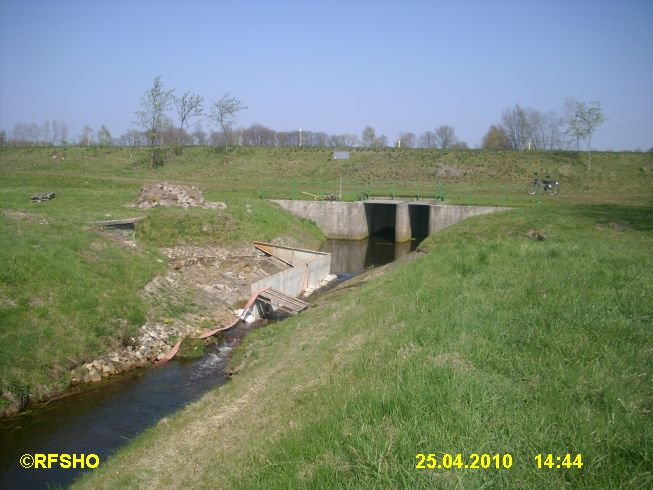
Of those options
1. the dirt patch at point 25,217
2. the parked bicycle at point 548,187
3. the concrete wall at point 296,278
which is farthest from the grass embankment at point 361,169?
the dirt patch at point 25,217

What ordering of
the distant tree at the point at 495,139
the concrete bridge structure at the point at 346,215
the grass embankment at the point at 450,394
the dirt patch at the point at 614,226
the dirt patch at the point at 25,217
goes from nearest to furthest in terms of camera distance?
1. the grass embankment at the point at 450,394
2. the dirt patch at the point at 25,217
3. the dirt patch at the point at 614,226
4. the concrete bridge structure at the point at 346,215
5. the distant tree at the point at 495,139

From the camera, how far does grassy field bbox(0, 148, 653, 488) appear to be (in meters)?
4.55

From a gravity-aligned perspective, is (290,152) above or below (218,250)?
above

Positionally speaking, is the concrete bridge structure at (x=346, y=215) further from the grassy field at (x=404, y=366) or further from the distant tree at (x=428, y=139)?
the distant tree at (x=428, y=139)

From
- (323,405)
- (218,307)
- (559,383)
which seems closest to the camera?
(559,383)

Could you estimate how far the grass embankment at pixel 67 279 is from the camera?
40.6 feet

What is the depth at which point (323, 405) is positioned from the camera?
6.32m

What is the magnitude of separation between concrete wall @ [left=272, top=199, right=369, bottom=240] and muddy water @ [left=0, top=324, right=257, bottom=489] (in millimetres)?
25196

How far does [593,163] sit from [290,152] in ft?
115

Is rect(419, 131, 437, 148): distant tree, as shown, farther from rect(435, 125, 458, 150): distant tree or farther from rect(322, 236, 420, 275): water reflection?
rect(322, 236, 420, 275): water reflection

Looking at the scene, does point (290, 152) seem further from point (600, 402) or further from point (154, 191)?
point (600, 402)

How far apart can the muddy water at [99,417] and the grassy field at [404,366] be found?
3.21 feet

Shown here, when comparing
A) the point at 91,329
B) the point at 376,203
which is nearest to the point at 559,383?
the point at 91,329

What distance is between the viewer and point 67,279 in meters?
15.3
